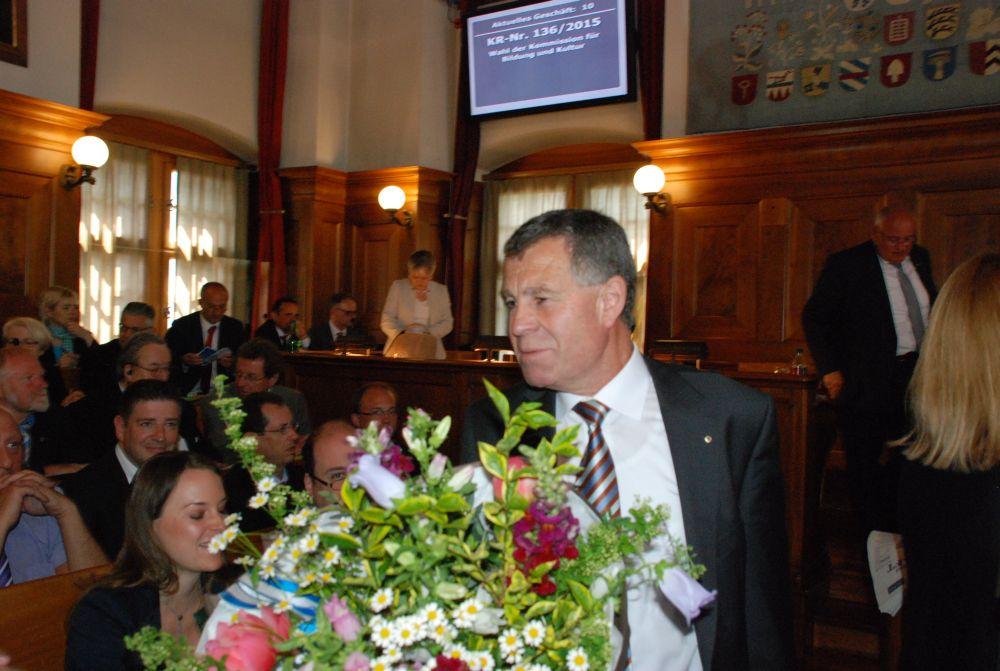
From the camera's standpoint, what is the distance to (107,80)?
26.8ft

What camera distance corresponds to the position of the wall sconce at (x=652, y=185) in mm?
7574

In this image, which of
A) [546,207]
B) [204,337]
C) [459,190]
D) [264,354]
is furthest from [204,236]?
[264,354]

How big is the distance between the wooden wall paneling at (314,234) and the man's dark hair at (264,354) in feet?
13.6

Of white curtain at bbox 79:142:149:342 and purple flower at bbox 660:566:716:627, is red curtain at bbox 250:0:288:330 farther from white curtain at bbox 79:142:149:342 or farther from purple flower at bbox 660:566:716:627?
purple flower at bbox 660:566:716:627

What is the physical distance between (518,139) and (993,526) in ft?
Answer: 25.2

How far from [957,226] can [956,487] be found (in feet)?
17.2

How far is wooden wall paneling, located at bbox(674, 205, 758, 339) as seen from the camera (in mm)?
7379

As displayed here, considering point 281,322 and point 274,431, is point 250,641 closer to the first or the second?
point 274,431

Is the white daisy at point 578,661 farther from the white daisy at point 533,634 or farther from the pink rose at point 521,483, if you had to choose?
the pink rose at point 521,483

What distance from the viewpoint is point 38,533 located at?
2939 millimetres

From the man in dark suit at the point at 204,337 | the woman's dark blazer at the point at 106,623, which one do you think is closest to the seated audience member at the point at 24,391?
the woman's dark blazer at the point at 106,623

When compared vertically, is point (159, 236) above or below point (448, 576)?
above

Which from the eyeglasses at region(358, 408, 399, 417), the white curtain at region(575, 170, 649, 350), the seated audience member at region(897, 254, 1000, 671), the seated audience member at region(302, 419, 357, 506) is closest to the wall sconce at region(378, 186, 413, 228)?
the white curtain at region(575, 170, 649, 350)

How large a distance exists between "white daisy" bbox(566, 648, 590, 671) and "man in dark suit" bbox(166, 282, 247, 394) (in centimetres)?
664
